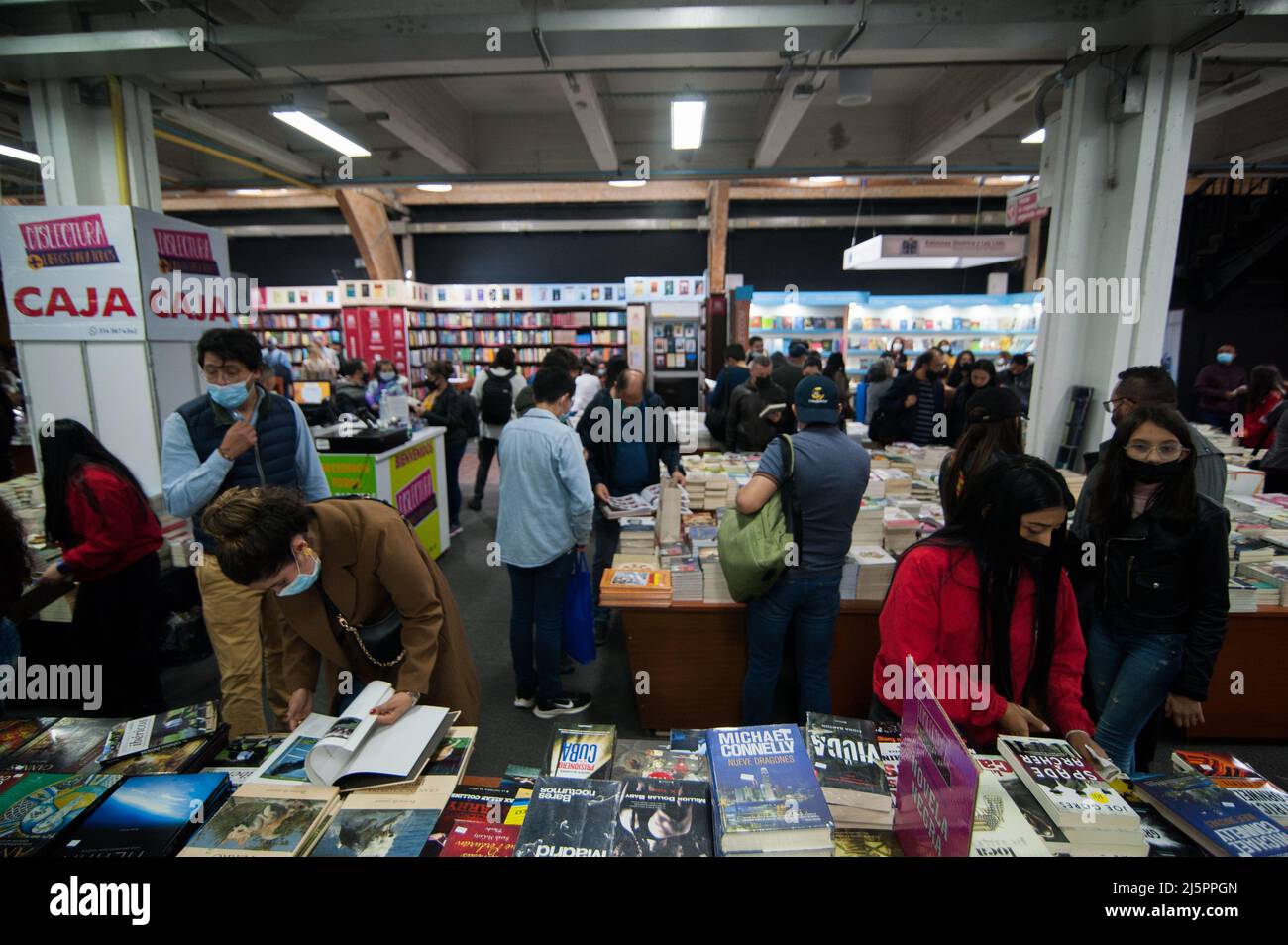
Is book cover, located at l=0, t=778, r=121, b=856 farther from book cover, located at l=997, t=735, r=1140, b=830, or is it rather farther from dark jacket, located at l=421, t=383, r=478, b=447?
dark jacket, located at l=421, t=383, r=478, b=447

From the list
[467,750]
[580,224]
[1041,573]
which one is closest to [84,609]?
[467,750]

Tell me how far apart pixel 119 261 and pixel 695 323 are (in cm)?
796

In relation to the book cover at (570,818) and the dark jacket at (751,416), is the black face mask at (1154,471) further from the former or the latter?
the dark jacket at (751,416)

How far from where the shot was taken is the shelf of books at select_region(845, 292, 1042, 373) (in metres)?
12.6

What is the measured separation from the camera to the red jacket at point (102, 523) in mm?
2414

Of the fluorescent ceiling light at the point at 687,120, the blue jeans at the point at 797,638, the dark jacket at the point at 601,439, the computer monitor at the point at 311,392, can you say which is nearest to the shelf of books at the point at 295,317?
the computer monitor at the point at 311,392

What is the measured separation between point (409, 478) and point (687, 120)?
402 cm

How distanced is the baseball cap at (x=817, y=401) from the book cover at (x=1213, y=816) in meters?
1.39

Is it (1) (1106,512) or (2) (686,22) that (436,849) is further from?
(2) (686,22)

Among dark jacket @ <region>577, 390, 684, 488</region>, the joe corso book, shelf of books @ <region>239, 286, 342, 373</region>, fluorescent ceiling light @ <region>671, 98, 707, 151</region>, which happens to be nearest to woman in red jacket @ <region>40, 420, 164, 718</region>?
dark jacket @ <region>577, 390, 684, 488</region>

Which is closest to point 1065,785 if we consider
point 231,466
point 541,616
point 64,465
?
point 541,616

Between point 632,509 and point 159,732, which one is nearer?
point 159,732

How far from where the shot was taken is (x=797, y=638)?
257 centimetres

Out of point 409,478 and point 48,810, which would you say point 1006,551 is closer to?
point 48,810
